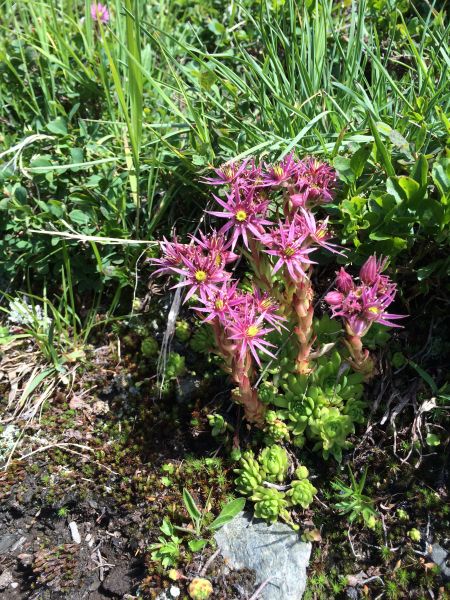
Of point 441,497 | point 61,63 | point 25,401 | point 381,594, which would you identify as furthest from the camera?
point 61,63

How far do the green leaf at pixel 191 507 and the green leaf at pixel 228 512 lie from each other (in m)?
0.08

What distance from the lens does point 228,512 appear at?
2.25 meters

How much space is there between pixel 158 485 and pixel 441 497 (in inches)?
49.5

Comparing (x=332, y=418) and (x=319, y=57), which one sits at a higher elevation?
(x=319, y=57)

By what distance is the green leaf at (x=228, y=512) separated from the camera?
2.22 metres

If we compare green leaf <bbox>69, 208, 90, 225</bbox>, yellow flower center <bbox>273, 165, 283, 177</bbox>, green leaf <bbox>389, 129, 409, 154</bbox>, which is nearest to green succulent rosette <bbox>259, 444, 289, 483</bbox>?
yellow flower center <bbox>273, 165, 283, 177</bbox>

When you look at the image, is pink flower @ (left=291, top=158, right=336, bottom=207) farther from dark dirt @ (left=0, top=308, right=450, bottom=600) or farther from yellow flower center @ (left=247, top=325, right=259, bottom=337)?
dark dirt @ (left=0, top=308, right=450, bottom=600)

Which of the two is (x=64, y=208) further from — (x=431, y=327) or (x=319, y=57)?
(x=431, y=327)

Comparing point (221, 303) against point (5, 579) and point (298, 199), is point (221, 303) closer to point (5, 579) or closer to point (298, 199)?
point (298, 199)

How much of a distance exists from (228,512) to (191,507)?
0.54 feet

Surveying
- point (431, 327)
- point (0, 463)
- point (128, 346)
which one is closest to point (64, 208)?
point (128, 346)

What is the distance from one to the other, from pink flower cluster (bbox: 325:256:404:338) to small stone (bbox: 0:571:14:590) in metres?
1.84

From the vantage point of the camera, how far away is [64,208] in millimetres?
2896

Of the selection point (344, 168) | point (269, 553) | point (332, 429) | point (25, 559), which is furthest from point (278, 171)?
point (25, 559)
